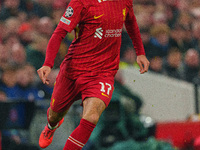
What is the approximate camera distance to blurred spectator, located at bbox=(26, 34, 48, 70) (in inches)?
A: 244

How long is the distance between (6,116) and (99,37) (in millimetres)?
2274

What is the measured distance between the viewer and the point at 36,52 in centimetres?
624

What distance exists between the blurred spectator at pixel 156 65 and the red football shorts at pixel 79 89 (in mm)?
3242

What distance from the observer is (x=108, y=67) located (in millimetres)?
3973

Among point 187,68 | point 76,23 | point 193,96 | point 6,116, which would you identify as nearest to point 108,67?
point 76,23

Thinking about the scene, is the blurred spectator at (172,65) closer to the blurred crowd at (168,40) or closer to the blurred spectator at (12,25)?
the blurred crowd at (168,40)

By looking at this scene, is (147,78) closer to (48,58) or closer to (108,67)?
(108,67)

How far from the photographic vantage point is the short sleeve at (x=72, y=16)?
372 cm

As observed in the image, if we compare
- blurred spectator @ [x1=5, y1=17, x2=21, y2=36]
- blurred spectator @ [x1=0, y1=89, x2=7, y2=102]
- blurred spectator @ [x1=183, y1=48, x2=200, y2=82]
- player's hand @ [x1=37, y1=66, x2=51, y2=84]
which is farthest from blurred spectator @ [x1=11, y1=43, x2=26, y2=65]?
blurred spectator @ [x1=183, y1=48, x2=200, y2=82]

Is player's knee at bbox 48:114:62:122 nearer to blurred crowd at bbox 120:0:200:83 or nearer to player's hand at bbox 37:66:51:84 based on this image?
player's hand at bbox 37:66:51:84

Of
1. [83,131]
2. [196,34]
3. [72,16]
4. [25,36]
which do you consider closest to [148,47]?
[196,34]

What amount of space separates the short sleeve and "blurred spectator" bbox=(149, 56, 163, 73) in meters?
3.62

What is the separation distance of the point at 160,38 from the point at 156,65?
0.56m

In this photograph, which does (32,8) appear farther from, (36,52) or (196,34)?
(196,34)
